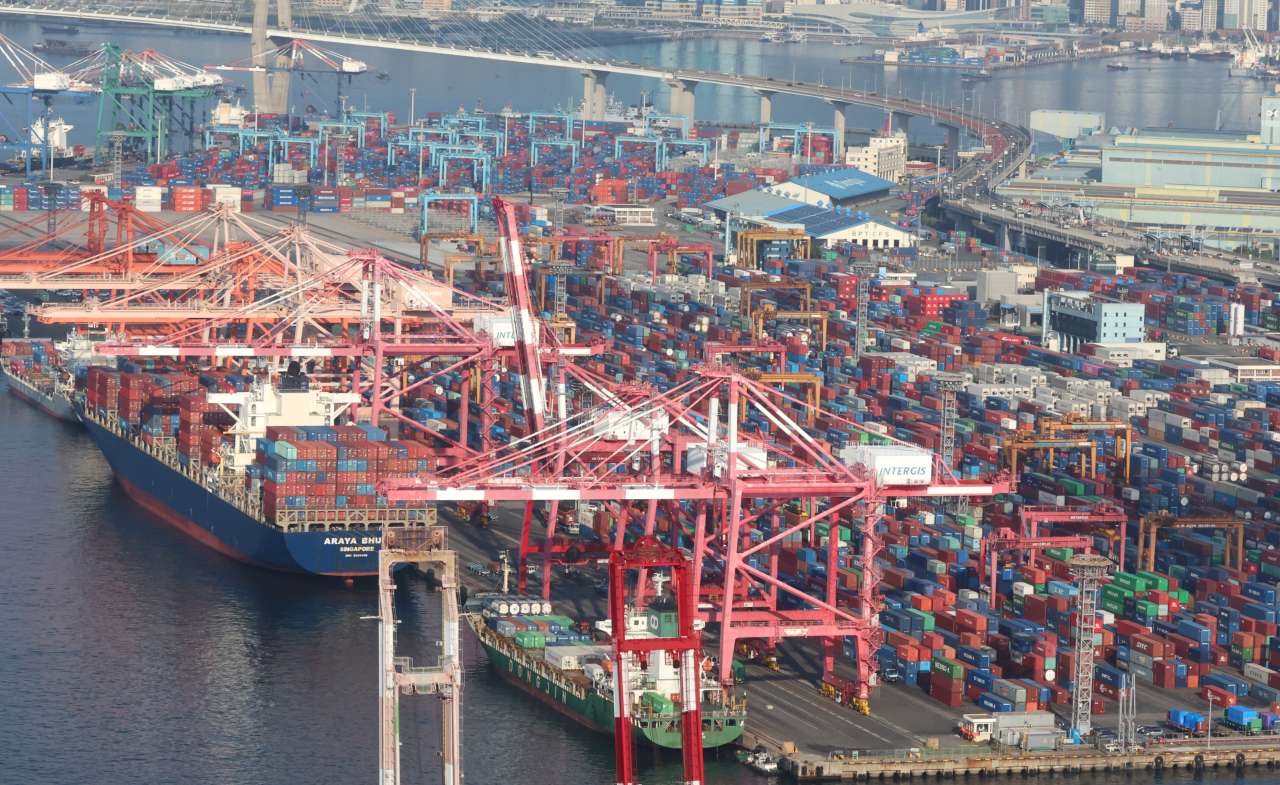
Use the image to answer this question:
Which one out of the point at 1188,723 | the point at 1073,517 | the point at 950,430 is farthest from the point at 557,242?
the point at 1188,723

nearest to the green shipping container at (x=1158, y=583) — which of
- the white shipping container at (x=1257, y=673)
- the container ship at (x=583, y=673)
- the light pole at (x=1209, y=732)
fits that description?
the white shipping container at (x=1257, y=673)

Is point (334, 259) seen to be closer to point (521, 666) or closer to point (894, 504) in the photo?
point (894, 504)

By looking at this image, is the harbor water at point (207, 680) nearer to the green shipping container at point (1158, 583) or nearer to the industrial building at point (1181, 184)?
the green shipping container at point (1158, 583)

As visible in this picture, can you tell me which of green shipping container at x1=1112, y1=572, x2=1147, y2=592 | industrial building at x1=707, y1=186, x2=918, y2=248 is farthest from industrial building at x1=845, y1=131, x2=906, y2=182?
green shipping container at x1=1112, y1=572, x2=1147, y2=592

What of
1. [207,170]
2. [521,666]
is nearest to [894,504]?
[521,666]

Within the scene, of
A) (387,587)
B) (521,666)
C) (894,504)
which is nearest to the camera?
(387,587)

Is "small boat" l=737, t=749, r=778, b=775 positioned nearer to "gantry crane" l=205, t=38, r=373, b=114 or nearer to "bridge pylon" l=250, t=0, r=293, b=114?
"gantry crane" l=205, t=38, r=373, b=114

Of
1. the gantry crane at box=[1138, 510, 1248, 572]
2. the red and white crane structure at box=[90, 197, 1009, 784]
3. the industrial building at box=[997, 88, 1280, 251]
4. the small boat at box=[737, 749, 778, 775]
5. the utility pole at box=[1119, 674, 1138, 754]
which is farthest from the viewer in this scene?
the industrial building at box=[997, 88, 1280, 251]
